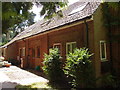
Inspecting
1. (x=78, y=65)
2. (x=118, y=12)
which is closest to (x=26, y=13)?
(x=78, y=65)

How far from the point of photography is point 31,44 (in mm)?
15500

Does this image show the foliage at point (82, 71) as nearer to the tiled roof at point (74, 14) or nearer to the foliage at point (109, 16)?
the tiled roof at point (74, 14)

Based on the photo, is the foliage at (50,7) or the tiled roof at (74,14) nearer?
the foliage at (50,7)

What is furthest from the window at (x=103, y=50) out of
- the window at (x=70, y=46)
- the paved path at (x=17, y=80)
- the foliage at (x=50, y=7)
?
the paved path at (x=17, y=80)

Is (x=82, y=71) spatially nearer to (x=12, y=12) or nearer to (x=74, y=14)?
(x=12, y=12)

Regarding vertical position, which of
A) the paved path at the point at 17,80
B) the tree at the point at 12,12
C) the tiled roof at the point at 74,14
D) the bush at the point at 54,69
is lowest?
the paved path at the point at 17,80

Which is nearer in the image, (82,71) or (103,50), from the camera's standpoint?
(82,71)

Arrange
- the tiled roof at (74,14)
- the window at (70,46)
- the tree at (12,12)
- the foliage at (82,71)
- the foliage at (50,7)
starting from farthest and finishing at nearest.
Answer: the window at (70,46) < the tiled roof at (74,14) < the foliage at (82,71) < the foliage at (50,7) < the tree at (12,12)

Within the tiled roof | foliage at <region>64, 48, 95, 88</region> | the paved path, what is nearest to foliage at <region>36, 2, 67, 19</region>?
the tiled roof

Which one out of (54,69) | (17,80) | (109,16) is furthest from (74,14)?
(17,80)

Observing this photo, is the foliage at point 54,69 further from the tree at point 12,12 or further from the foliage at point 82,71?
the tree at point 12,12

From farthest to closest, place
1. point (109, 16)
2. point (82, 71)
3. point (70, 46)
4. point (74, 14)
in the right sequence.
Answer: point (74, 14)
point (70, 46)
point (109, 16)
point (82, 71)

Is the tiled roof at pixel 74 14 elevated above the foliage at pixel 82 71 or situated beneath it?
elevated above

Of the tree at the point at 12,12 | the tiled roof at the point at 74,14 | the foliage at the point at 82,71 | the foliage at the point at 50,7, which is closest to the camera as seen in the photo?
the tree at the point at 12,12
